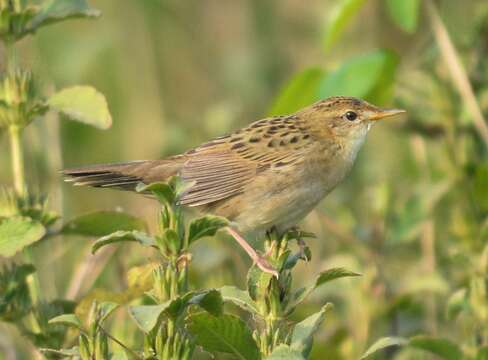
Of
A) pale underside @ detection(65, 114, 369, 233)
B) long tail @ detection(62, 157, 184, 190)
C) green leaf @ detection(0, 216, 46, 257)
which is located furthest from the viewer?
pale underside @ detection(65, 114, 369, 233)

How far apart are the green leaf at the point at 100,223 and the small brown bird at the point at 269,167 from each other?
52cm

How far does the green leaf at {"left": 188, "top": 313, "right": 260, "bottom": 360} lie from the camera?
2891 millimetres

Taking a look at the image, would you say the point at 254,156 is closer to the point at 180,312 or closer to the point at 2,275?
the point at 2,275

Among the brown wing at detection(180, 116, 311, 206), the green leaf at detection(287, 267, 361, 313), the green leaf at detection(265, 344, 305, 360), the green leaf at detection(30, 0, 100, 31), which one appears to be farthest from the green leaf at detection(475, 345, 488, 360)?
the green leaf at detection(30, 0, 100, 31)

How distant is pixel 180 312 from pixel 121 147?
509cm

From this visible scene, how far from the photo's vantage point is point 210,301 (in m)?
2.86

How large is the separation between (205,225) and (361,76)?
2454 millimetres

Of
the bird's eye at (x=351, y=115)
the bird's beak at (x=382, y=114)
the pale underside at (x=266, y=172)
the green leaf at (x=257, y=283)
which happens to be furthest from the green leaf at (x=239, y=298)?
the bird's eye at (x=351, y=115)

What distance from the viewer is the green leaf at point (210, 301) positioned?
2.81m

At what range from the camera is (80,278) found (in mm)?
4082

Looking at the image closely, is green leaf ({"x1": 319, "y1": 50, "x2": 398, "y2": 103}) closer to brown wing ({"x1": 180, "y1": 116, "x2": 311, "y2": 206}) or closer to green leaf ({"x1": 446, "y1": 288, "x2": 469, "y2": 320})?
brown wing ({"x1": 180, "y1": 116, "x2": 311, "y2": 206})

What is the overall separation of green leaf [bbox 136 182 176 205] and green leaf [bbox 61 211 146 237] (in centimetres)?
90

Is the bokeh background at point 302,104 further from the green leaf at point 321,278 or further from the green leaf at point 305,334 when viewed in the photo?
the green leaf at point 305,334

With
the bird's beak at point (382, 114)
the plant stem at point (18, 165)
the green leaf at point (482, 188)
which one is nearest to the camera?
the plant stem at point (18, 165)
